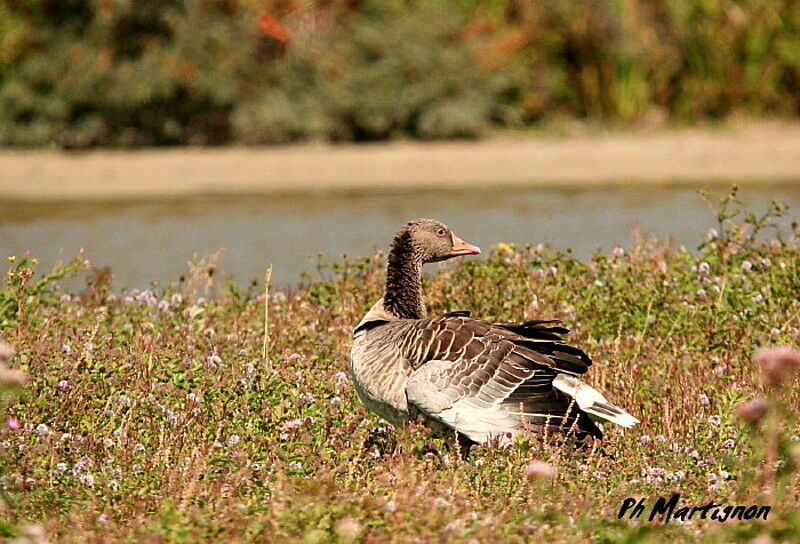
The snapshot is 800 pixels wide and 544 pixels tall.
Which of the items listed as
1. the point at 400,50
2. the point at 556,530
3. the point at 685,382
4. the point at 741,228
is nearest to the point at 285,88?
the point at 400,50

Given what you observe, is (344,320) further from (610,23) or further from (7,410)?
(610,23)

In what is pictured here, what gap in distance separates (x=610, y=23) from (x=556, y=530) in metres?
15.5

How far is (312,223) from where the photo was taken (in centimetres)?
1512

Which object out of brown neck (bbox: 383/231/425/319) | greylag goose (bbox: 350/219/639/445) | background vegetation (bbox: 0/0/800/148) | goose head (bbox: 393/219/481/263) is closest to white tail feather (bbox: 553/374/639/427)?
greylag goose (bbox: 350/219/639/445)

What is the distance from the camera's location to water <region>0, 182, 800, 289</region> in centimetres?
1314

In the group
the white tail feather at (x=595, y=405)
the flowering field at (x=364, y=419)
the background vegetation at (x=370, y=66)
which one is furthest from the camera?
the background vegetation at (x=370, y=66)

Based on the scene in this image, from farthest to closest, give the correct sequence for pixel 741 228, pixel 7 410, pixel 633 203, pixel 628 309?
pixel 633 203 → pixel 741 228 → pixel 628 309 → pixel 7 410

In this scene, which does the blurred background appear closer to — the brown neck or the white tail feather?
the brown neck

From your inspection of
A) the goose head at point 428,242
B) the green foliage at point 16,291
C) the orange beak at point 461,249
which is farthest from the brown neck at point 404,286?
the green foliage at point 16,291

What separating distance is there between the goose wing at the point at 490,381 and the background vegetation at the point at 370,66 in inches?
482

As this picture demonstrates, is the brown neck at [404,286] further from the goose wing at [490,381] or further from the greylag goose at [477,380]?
the goose wing at [490,381]

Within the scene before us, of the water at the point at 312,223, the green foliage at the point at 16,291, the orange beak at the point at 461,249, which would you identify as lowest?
the water at the point at 312,223

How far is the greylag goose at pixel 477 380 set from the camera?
5973 millimetres

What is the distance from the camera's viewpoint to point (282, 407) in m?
6.06
